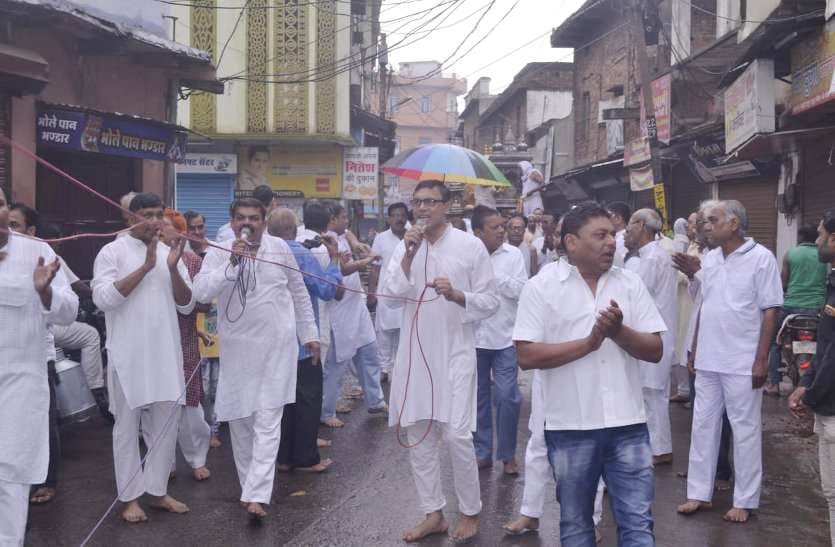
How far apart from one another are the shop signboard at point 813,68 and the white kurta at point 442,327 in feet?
19.6

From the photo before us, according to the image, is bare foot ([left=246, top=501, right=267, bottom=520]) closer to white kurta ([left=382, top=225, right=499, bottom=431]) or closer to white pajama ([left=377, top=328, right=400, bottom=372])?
white kurta ([left=382, top=225, right=499, bottom=431])

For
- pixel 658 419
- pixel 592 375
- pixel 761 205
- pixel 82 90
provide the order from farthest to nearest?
pixel 761 205
pixel 82 90
pixel 658 419
pixel 592 375

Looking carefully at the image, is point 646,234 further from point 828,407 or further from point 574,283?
point 574,283

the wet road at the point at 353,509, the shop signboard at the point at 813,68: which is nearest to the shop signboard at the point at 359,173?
the shop signboard at the point at 813,68

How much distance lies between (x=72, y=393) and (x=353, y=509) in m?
2.78

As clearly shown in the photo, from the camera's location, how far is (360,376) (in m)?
9.24

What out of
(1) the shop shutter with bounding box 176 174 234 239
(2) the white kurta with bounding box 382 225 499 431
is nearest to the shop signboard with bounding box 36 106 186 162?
(2) the white kurta with bounding box 382 225 499 431

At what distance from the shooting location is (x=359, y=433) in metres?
8.34

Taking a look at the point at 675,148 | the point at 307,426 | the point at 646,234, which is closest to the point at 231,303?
the point at 307,426

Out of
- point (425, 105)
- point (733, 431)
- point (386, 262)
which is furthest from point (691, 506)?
point (425, 105)

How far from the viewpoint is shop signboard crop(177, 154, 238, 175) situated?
2209cm

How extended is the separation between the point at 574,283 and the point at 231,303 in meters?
2.62

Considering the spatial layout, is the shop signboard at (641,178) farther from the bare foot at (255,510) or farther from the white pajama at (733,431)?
the bare foot at (255,510)

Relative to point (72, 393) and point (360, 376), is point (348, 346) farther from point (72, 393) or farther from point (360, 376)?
point (72, 393)
